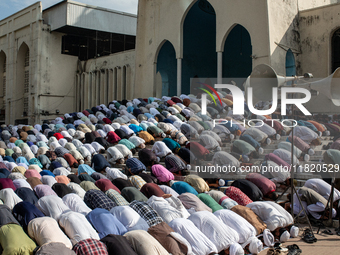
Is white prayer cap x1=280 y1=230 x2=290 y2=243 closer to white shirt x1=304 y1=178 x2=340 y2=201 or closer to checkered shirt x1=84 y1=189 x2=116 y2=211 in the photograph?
white shirt x1=304 y1=178 x2=340 y2=201

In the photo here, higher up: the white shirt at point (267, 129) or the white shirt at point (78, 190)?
the white shirt at point (267, 129)

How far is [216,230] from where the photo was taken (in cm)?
552

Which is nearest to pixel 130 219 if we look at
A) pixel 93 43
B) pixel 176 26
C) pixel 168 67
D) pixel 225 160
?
pixel 225 160

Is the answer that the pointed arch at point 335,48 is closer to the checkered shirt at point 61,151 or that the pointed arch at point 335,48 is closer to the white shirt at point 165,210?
the checkered shirt at point 61,151

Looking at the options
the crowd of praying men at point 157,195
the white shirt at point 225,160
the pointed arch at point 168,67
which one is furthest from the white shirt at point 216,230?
the pointed arch at point 168,67

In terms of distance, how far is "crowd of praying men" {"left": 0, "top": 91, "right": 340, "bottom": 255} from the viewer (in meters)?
5.16

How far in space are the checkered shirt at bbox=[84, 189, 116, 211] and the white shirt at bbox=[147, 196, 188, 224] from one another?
0.73 meters

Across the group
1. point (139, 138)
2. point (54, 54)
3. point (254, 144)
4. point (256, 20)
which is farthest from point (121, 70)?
point (254, 144)

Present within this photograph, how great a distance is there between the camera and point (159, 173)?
8.76 m

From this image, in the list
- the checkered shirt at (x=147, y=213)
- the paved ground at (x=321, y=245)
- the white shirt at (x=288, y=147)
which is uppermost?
the white shirt at (x=288, y=147)

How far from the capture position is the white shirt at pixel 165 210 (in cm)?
609

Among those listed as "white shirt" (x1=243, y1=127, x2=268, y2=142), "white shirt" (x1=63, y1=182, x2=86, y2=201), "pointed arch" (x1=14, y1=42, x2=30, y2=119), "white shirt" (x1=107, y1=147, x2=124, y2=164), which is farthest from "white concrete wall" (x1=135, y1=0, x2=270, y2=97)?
"pointed arch" (x1=14, y1=42, x2=30, y2=119)

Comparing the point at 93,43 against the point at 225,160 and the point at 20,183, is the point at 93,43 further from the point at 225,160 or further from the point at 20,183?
the point at 20,183

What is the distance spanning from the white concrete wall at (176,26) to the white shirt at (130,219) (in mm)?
11110
